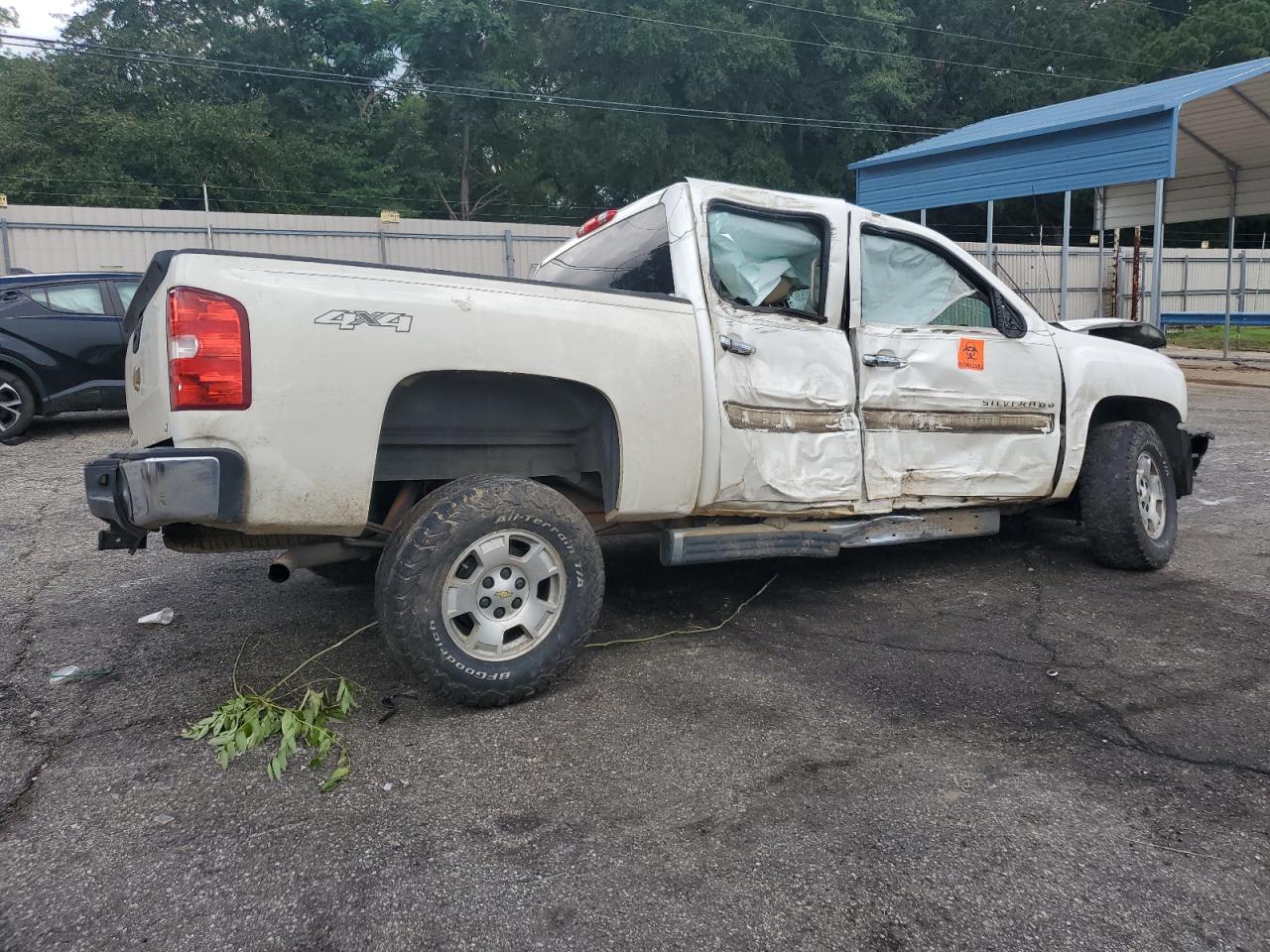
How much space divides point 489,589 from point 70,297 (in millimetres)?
8260

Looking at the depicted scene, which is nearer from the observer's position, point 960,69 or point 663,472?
point 663,472

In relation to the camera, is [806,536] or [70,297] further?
[70,297]

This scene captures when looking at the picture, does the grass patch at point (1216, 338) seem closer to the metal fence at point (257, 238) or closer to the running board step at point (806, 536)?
the metal fence at point (257, 238)

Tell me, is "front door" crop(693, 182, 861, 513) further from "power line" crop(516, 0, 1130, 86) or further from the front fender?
"power line" crop(516, 0, 1130, 86)

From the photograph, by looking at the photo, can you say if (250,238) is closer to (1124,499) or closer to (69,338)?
(69,338)

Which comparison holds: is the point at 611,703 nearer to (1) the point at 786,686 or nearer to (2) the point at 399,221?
(1) the point at 786,686

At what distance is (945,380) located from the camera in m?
4.87

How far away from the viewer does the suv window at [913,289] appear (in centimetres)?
482

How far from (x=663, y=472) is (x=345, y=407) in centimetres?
131

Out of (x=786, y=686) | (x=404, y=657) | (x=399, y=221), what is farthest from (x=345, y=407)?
(x=399, y=221)

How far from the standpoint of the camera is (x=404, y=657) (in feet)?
11.3

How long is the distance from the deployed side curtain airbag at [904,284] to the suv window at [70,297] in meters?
8.12

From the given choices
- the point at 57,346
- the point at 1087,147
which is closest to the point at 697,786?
the point at 57,346

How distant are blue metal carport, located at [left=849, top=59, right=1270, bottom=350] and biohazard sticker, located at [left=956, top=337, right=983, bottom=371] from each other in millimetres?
11397
